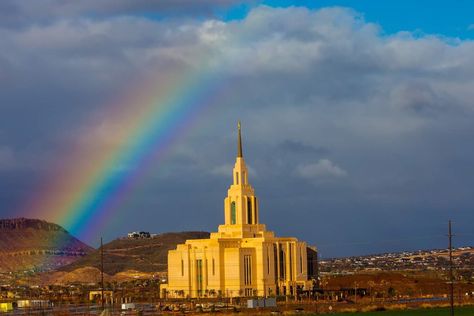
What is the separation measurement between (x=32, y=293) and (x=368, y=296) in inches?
2123

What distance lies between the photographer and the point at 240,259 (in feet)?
356

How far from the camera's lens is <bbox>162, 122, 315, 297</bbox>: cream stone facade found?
109 metres

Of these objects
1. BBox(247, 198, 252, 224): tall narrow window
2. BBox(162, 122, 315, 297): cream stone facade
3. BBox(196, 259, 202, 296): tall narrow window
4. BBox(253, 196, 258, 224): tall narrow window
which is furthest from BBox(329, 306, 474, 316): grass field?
BBox(253, 196, 258, 224): tall narrow window

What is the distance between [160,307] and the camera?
9194 cm

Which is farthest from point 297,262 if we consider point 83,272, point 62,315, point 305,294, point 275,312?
point 83,272

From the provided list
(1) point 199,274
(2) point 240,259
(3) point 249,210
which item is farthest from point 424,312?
(3) point 249,210

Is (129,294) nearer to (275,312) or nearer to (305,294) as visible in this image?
(305,294)

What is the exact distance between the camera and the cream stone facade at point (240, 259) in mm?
109375

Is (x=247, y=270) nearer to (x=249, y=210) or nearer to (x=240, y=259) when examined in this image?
(x=240, y=259)

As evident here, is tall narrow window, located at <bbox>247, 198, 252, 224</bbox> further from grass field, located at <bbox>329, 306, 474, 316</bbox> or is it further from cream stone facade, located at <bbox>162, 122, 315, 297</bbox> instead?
grass field, located at <bbox>329, 306, 474, 316</bbox>

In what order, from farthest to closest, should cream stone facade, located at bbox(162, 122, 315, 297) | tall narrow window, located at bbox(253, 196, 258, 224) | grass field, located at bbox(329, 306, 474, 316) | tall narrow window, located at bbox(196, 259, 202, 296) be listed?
tall narrow window, located at bbox(253, 196, 258, 224), tall narrow window, located at bbox(196, 259, 202, 296), cream stone facade, located at bbox(162, 122, 315, 297), grass field, located at bbox(329, 306, 474, 316)

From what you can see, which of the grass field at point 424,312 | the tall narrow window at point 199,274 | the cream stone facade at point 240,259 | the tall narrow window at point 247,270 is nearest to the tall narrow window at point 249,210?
the cream stone facade at point 240,259

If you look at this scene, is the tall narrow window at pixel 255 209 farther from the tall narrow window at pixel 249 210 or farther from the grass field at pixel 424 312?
the grass field at pixel 424 312

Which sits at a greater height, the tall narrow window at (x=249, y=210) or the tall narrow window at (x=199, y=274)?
the tall narrow window at (x=249, y=210)
